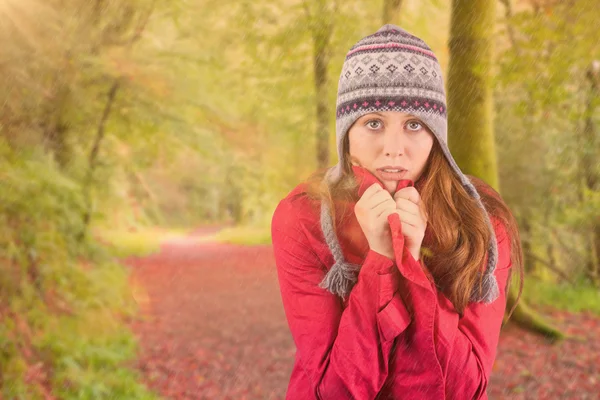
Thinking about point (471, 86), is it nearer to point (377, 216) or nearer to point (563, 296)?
point (377, 216)

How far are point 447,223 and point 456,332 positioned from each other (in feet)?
0.95

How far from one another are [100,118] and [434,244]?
6.54 meters

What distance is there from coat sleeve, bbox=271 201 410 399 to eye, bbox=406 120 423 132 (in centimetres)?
35

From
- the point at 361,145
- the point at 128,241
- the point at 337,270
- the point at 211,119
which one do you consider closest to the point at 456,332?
the point at 337,270

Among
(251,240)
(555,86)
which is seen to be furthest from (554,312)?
(251,240)

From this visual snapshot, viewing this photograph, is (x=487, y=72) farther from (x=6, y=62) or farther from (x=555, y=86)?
(x=6, y=62)

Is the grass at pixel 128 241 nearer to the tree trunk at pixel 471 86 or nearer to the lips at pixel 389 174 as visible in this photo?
the tree trunk at pixel 471 86

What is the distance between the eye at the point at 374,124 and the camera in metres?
1.32

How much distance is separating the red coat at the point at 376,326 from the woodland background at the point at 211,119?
108cm

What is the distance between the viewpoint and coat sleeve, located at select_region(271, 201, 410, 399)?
1.22 m

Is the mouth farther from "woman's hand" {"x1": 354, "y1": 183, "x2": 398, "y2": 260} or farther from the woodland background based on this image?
the woodland background

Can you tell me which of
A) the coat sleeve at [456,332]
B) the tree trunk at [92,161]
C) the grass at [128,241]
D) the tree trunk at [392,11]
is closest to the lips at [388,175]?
the coat sleeve at [456,332]

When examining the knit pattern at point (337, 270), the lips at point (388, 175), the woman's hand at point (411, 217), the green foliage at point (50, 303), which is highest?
the lips at point (388, 175)

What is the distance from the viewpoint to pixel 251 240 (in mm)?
12766
